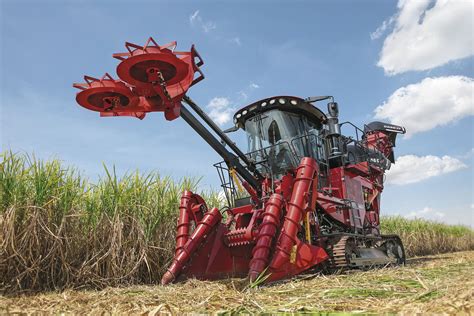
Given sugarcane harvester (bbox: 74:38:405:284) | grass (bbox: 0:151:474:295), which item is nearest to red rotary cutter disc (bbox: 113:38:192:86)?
sugarcane harvester (bbox: 74:38:405:284)

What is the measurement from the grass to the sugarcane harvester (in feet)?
2.16

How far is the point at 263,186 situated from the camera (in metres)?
6.12

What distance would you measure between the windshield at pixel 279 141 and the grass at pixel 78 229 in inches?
63.7

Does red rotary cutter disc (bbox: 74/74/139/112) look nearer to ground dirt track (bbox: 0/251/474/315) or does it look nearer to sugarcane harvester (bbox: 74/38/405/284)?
sugarcane harvester (bbox: 74/38/405/284)

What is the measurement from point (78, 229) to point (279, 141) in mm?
3217

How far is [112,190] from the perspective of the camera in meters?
5.96

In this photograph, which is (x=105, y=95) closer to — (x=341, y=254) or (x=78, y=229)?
(x=78, y=229)

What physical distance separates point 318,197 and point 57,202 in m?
3.56

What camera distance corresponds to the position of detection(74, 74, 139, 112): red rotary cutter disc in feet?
16.5

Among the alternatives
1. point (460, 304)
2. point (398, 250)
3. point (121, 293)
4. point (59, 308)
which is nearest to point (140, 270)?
point (121, 293)

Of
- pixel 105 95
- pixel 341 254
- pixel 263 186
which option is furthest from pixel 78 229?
pixel 341 254

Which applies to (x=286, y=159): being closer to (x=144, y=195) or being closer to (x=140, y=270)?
(x=144, y=195)

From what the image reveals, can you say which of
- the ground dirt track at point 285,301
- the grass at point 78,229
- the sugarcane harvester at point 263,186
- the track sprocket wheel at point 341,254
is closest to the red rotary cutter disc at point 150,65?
the sugarcane harvester at point 263,186

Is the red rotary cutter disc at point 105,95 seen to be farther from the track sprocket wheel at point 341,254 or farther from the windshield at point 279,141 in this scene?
the track sprocket wheel at point 341,254
